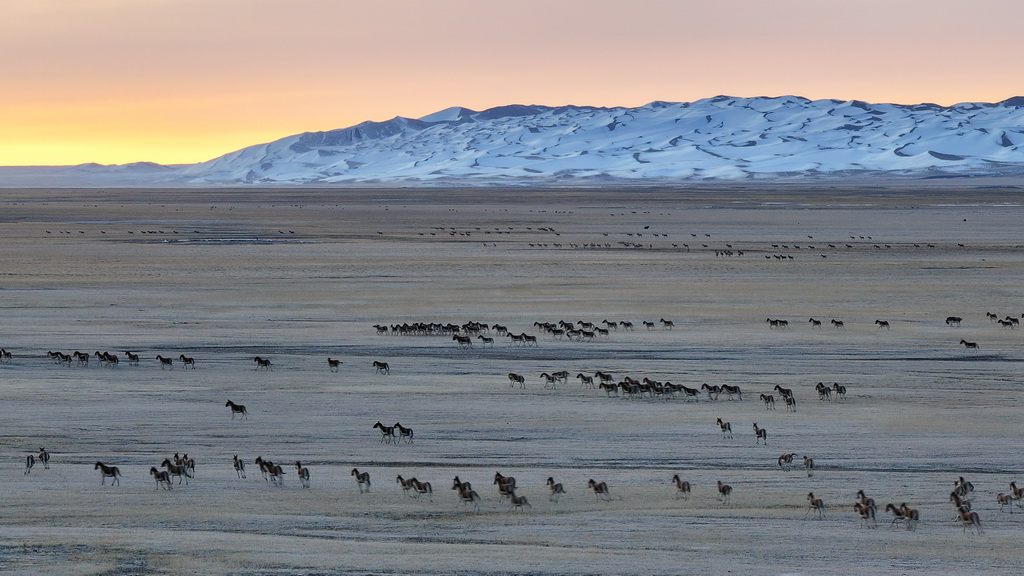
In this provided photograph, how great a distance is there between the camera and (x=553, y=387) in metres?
22.7

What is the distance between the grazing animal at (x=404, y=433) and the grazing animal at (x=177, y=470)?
334cm

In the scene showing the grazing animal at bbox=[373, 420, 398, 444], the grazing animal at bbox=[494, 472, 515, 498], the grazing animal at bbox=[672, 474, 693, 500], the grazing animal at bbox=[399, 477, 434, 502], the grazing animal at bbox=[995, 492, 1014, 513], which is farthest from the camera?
the grazing animal at bbox=[373, 420, 398, 444]

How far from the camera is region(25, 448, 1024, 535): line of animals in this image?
45.9 ft

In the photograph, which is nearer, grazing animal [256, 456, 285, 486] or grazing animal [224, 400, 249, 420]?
grazing animal [256, 456, 285, 486]

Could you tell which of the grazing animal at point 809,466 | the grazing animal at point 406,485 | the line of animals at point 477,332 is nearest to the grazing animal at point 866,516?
the grazing animal at point 809,466

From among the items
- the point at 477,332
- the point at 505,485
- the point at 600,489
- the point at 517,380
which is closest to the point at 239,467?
the point at 505,485

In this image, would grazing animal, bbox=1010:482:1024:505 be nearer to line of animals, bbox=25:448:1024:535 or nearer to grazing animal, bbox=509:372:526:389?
line of animals, bbox=25:448:1024:535

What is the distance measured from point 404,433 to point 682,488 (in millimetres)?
4784

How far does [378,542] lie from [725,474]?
16.4 feet

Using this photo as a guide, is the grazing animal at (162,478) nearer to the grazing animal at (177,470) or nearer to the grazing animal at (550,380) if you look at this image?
the grazing animal at (177,470)

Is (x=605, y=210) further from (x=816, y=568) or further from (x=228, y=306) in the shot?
(x=816, y=568)

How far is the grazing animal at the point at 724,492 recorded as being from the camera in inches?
587

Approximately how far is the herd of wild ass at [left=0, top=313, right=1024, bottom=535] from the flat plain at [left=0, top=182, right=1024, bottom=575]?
0.16 meters

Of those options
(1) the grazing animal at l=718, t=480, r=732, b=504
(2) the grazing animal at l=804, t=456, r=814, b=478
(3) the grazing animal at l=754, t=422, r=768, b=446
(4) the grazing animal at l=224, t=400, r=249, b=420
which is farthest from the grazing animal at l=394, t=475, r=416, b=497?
(3) the grazing animal at l=754, t=422, r=768, b=446
